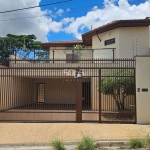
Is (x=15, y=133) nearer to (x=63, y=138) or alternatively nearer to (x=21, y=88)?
(x=63, y=138)

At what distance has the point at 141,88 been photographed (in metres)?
10.9

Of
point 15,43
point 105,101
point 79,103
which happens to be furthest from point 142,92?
point 15,43

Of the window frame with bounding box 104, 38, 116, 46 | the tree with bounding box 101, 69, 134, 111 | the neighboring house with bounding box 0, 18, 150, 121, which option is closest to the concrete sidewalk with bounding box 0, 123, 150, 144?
the tree with bounding box 101, 69, 134, 111

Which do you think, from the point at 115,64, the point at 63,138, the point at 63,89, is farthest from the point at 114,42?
the point at 63,138

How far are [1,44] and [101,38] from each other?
2038cm

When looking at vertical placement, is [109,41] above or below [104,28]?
below

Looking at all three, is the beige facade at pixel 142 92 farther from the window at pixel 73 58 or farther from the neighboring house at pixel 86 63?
the window at pixel 73 58

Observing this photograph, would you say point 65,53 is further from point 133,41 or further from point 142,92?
point 142,92

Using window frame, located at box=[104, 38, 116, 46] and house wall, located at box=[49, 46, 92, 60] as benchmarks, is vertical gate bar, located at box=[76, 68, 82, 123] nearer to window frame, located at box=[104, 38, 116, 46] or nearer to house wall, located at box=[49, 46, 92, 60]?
house wall, located at box=[49, 46, 92, 60]

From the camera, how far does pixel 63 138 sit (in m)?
8.27

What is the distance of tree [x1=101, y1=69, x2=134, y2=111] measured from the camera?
12297 mm

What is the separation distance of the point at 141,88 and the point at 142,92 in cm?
19

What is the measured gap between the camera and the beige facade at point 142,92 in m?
10.8

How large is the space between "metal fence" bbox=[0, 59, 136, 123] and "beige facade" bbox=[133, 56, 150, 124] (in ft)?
1.02
